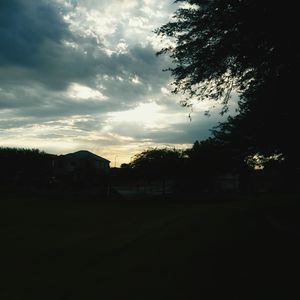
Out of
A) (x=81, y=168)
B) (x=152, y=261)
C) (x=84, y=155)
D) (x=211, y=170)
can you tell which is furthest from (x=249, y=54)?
(x=84, y=155)

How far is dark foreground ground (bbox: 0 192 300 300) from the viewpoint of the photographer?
657 cm

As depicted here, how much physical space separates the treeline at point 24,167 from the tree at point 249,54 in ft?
109

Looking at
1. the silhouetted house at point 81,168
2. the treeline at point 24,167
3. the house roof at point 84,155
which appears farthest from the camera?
the house roof at point 84,155

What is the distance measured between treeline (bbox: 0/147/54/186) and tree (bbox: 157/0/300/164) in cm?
3322

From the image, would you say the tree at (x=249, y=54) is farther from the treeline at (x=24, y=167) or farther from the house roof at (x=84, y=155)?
the house roof at (x=84, y=155)

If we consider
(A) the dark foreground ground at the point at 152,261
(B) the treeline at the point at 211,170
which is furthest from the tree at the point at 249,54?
(B) the treeline at the point at 211,170

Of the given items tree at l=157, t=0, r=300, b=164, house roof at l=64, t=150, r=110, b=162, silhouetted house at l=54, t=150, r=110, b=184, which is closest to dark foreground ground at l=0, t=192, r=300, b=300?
tree at l=157, t=0, r=300, b=164

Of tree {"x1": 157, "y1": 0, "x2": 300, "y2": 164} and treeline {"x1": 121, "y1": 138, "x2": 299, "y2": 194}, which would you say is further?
treeline {"x1": 121, "y1": 138, "x2": 299, "y2": 194}

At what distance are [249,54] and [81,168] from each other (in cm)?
4160

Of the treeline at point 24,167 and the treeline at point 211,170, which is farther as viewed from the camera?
the treeline at point 24,167

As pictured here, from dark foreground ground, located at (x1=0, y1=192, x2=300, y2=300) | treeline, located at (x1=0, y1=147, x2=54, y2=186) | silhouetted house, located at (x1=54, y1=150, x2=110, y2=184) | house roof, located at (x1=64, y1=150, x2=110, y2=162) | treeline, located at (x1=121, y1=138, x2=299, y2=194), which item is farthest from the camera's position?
house roof, located at (x1=64, y1=150, x2=110, y2=162)

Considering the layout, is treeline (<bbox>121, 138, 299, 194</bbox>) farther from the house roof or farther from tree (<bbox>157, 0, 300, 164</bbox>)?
the house roof

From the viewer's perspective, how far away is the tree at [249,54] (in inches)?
424

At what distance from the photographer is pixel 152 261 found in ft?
28.3
